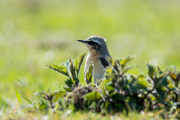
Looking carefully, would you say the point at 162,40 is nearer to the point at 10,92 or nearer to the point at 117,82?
the point at 10,92

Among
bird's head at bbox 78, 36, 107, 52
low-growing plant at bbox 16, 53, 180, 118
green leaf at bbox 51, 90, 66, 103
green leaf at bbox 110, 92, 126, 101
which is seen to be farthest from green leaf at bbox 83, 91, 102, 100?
bird's head at bbox 78, 36, 107, 52

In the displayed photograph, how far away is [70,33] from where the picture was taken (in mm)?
16172

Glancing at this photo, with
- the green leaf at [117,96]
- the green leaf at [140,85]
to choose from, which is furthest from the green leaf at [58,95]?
the green leaf at [140,85]

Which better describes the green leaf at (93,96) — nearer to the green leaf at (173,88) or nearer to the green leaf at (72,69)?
the green leaf at (72,69)

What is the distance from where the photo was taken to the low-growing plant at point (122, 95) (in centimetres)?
352

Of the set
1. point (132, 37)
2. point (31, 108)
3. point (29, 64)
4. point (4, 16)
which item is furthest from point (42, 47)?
point (31, 108)

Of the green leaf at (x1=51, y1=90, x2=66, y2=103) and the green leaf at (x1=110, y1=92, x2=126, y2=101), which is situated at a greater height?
the green leaf at (x1=51, y1=90, x2=66, y2=103)

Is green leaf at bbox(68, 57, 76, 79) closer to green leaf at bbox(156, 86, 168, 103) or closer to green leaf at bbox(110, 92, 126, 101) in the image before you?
green leaf at bbox(110, 92, 126, 101)

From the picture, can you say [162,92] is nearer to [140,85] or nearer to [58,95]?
[140,85]

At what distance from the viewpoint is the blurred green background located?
34.8 feet

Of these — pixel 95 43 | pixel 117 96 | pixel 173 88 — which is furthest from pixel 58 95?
pixel 95 43

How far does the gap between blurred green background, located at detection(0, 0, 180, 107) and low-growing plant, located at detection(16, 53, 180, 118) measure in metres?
4.02

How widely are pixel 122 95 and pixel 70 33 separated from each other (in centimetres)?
1285

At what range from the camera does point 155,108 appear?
11.9 ft
